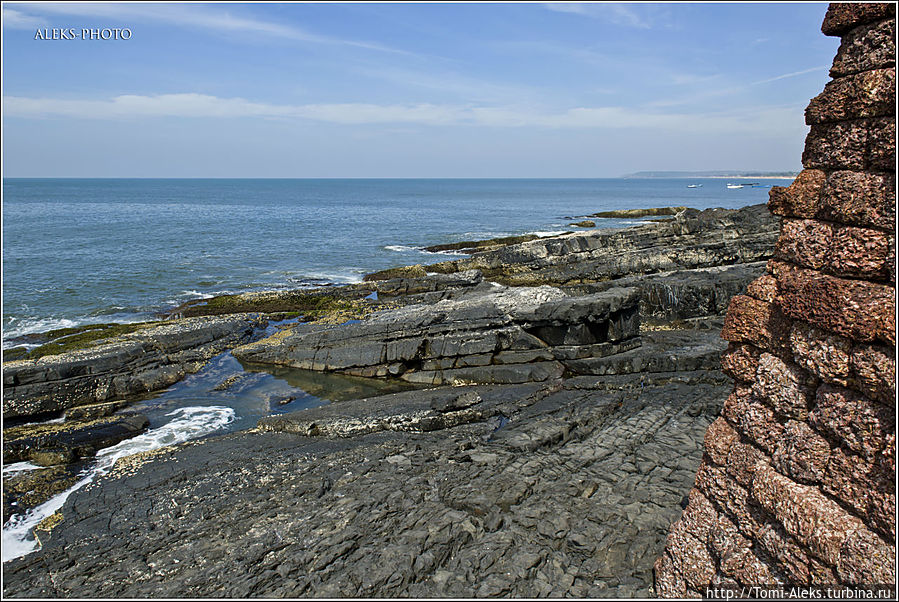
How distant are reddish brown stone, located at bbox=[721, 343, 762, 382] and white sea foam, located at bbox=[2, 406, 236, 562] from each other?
13.4m

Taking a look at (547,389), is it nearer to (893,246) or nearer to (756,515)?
(756,515)

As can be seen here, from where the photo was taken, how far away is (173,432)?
61.4 ft

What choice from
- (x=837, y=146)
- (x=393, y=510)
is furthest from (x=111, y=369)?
(x=837, y=146)

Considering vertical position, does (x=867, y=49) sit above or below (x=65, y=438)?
above

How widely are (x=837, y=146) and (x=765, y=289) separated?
169 cm

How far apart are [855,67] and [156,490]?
15.3m

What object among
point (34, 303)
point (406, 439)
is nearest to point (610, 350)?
point (406, 439)

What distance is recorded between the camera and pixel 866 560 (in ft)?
17.7

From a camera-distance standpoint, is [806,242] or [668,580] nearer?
[806,242]

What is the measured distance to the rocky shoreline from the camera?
9555mm

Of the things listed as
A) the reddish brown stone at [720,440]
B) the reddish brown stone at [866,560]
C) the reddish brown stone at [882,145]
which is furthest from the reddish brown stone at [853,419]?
the reddish brown stone at [882,145]

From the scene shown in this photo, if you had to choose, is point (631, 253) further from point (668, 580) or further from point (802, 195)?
point (802, 195)

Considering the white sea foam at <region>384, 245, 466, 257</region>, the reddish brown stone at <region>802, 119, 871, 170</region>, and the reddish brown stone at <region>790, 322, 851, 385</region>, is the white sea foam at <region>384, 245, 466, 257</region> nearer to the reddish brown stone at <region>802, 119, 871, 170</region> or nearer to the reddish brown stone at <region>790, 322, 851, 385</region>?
the reddish brown stone at <region>802, 119, 871, 170</region>

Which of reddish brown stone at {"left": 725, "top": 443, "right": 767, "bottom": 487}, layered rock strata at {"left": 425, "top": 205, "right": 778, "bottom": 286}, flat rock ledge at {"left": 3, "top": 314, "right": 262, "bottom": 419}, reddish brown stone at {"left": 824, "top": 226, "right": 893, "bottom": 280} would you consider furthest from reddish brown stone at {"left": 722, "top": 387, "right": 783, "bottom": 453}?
layered rock strata at {"left": 425, "top": 205, "right": 778, "bottom": 286}
